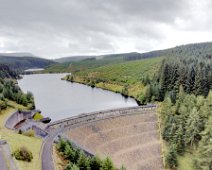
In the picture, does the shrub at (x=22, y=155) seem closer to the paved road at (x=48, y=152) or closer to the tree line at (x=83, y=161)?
the paved road at (x=48, y=152)

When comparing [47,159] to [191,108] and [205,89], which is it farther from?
[205,89]

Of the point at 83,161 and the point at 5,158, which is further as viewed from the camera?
the point at 83,161

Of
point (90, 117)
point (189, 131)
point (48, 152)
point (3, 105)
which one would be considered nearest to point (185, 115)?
point (189, 131)

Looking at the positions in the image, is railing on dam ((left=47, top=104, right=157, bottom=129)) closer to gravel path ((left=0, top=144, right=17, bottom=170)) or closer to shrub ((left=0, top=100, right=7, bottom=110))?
gravel path ((left=0, top=144, right=17, bottom=170))

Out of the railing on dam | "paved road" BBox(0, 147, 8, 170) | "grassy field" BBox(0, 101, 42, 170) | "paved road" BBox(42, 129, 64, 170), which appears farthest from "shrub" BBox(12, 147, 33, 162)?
the railing on dam

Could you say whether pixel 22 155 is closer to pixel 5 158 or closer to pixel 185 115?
pixel 5 158

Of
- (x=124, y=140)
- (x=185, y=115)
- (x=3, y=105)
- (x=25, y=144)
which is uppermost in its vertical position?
(x=3, y=105)

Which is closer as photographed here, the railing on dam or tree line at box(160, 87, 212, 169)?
tree line at box(160, 87, 212, 169)

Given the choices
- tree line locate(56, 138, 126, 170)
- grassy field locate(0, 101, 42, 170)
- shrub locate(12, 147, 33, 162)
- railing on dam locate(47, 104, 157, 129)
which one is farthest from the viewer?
railing on dam locate(47, 104, 157, 129)

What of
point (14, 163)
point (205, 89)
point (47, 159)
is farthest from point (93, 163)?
point (205, 89)

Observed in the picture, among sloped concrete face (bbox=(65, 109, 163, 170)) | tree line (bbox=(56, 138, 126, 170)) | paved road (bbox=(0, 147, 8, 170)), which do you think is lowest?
sloped concrete face (bbox=(65, 109, 163, 170))

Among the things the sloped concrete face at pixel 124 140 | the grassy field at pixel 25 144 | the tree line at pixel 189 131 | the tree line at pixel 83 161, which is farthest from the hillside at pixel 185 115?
the grassy field at pixel 25 144

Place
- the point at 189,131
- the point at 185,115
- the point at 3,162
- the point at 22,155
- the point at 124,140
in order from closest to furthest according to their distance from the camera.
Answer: the point at 3,162 < the point at 22,155 < the point at 124,140 < the point at 189,131 < the point at 185,115
